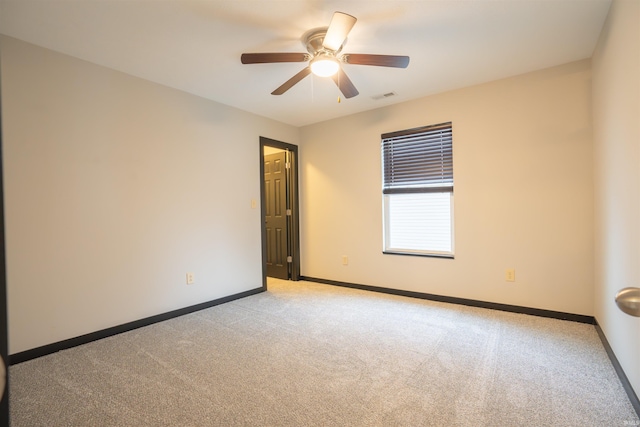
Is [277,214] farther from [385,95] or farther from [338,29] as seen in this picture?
[338,29]

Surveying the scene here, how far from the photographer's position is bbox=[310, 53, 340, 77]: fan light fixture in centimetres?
230

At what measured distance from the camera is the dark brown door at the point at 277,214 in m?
4.88

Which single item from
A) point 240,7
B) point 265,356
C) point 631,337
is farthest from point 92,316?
point 631,337

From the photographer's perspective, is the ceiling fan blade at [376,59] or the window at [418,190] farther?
the window at [418,190]

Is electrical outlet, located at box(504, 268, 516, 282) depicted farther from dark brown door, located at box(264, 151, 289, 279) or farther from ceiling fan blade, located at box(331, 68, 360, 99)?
dark brown door, located at box(264, 151, 289, 279)

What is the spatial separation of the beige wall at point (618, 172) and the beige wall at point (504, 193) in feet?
0.63

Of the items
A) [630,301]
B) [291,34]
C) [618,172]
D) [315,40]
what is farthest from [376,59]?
[630,301]

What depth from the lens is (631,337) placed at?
180 centimetres

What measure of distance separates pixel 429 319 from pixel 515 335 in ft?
2.32

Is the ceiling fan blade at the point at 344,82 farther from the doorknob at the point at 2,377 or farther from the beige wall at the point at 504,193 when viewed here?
the doorknob at the point at 2,377

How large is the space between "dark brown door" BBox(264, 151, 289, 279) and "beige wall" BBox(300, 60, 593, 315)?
1.04 m

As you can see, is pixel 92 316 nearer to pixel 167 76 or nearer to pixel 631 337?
pixel 167 76

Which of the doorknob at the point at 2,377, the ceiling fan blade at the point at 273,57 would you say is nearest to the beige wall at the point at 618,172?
the ceiling fan blade at the point at 273,57

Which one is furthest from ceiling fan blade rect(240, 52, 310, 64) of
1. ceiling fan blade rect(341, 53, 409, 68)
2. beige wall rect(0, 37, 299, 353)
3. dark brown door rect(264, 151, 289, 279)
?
dark brown door rect(264, 151, 289, 279)
